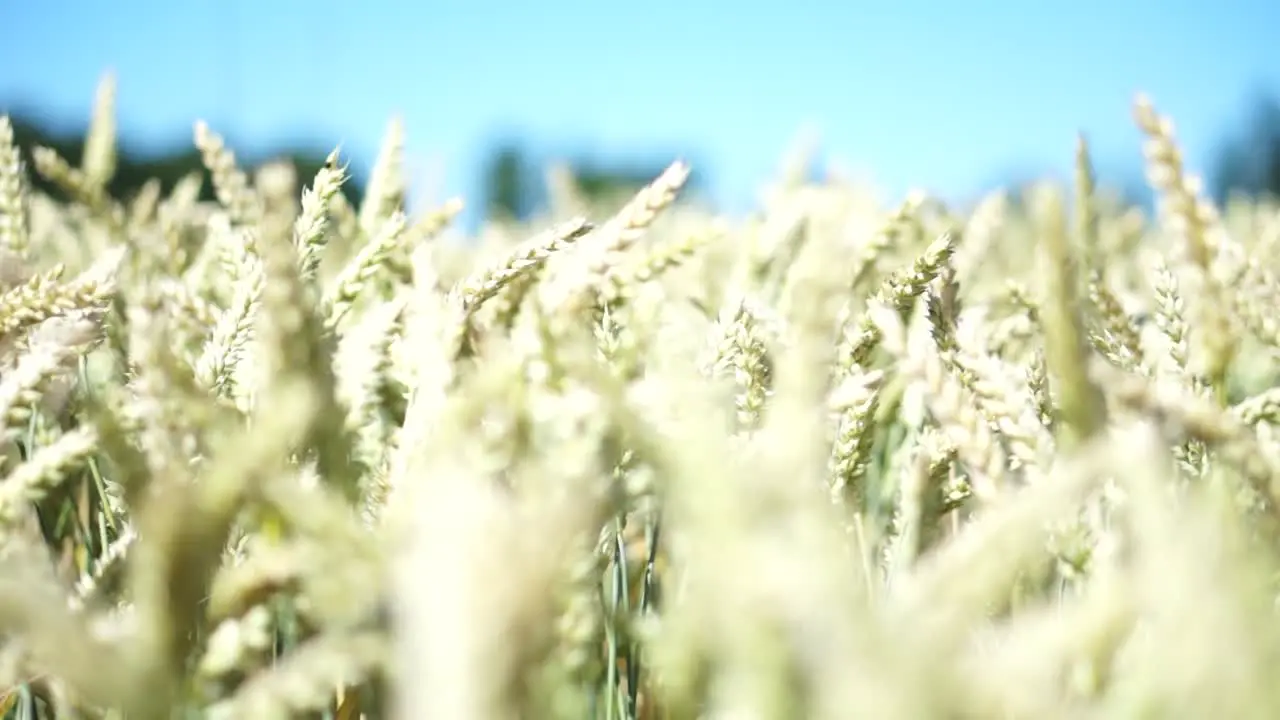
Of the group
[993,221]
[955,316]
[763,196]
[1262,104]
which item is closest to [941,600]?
[955,316]

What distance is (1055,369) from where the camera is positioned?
270mm

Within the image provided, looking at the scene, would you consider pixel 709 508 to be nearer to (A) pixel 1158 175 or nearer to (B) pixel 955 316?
(A) pixel 1158 175

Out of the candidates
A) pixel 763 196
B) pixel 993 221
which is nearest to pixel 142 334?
pixel 993 221

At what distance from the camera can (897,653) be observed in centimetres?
15

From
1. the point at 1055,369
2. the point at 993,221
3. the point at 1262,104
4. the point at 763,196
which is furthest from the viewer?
the point at 1262,104

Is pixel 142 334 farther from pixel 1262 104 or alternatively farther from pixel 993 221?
pixel 1262 104

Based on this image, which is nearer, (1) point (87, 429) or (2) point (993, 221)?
(1) point (87, 429)

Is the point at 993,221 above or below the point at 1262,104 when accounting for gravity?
below

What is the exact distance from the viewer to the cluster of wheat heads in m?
0.16

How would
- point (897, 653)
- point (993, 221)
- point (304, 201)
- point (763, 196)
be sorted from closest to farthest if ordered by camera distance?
1. point (897, 653)
2. point (304, 201)
3. point (993, 221)
4. point (763, 196)

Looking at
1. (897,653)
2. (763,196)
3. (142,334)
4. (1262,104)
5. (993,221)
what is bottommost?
(897,653)

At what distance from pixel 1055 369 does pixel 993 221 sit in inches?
24.6

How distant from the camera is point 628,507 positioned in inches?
15.9

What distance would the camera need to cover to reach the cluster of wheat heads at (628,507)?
0.54 ft
